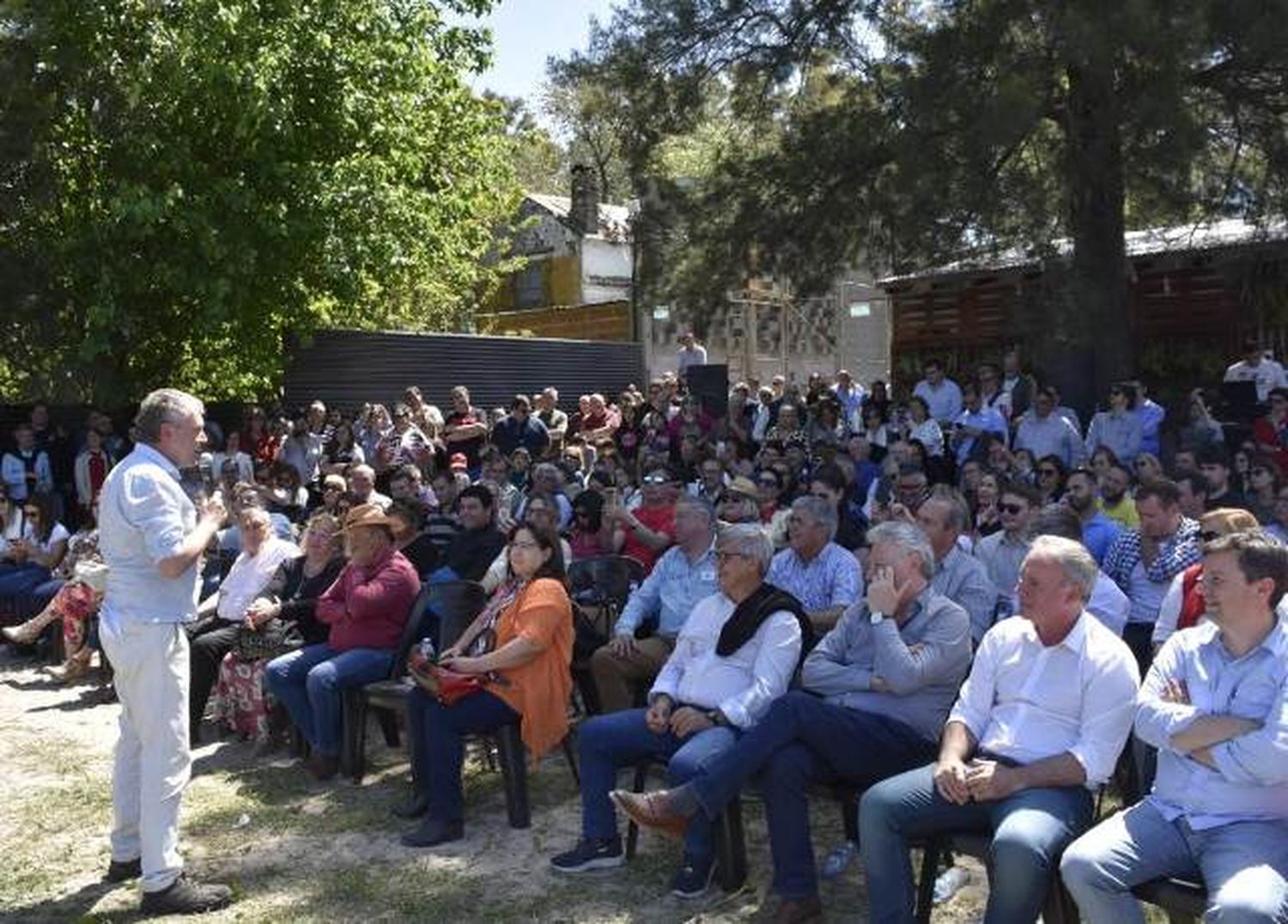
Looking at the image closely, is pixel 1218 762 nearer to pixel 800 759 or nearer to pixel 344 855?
pixel 800 759

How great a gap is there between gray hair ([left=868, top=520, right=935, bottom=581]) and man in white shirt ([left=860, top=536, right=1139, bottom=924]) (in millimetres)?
534

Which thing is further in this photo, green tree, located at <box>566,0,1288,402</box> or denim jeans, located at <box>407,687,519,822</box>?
green tree, located at <box>566,0,1288,402</box>

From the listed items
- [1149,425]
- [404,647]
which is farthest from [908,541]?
[1149,425]

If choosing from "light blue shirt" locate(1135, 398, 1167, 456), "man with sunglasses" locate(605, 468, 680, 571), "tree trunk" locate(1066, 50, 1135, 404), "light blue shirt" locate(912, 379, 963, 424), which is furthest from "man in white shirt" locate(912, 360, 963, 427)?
"man with sunglasses" locate(605, 468, 680, 571)

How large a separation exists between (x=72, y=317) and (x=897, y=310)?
12.1 meters

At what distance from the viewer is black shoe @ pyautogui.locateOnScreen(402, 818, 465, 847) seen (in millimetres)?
5145

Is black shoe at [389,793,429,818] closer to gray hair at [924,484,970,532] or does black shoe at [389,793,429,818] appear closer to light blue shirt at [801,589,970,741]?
light blue shirt at [801,589,970,741]

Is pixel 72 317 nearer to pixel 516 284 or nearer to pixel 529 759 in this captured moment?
pixel 529 759

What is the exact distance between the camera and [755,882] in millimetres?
4566

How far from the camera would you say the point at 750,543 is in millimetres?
4863

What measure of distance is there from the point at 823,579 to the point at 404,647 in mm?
2020

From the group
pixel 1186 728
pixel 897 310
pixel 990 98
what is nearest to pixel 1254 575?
pixel 1186 728

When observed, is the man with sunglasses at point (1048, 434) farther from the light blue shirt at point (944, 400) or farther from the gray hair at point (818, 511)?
the gray hair at point (818, 511)

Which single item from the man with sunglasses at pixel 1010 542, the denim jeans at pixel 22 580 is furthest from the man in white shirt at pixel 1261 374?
the denim jeans at pixel 22 580
